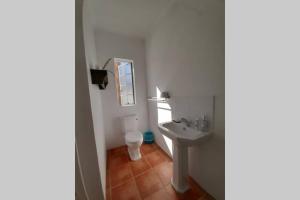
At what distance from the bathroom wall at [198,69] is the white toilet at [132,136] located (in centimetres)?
84

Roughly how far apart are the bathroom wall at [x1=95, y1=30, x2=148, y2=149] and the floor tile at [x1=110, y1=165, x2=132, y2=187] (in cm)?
67

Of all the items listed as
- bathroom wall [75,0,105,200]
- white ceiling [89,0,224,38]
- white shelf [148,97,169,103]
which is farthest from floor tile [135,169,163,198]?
white ceiling [89,0,224,38]

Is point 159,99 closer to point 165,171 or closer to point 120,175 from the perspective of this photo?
point 165,171

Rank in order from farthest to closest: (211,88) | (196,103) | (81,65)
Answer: (196,103) → (211,88) → (81,65)

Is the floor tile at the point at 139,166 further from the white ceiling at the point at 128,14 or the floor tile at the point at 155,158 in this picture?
the white ceiling at the point at 128,14

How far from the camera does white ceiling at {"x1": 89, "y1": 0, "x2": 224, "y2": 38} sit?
138cm

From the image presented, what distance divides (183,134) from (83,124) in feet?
3.73

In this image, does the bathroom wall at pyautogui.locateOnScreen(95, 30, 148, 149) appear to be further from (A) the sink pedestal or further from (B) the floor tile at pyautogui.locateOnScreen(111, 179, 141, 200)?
(A) the sink pedestal

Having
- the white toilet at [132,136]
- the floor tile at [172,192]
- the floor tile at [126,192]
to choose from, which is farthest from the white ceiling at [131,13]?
the floor tile at [126,192]

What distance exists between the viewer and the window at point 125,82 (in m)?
2.34
